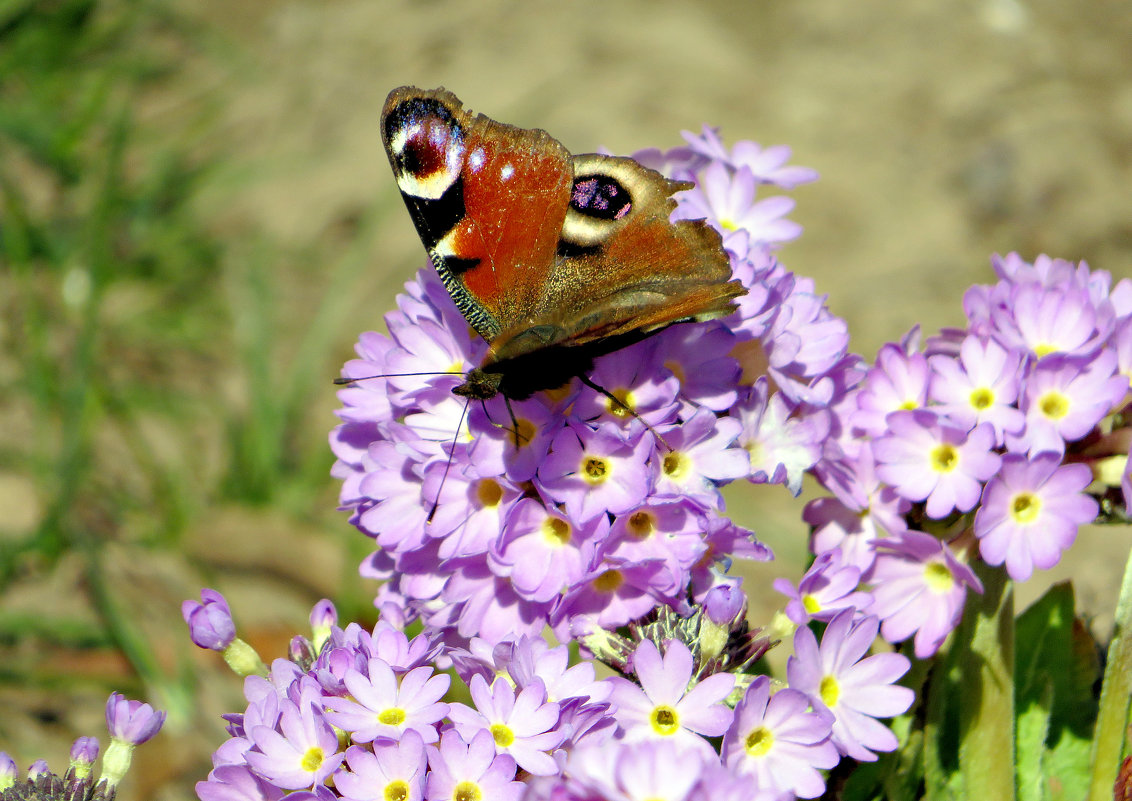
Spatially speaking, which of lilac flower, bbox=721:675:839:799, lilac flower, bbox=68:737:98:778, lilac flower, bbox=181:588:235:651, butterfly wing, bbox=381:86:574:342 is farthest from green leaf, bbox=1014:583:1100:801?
lilac flower, bbox=68:737:98:778

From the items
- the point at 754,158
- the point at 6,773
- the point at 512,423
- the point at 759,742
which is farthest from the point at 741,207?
the point at 6,773

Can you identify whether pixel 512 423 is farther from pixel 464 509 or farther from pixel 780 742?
pixel 780 742

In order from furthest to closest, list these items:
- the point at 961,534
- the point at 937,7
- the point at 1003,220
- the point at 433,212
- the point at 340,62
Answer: the point at 340,62, the point at 937,7, the point at 1003,220, the point at 433,212, the point at 961,534

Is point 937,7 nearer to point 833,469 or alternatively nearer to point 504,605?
point 833,469

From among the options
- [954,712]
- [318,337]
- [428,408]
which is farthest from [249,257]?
[954,712]

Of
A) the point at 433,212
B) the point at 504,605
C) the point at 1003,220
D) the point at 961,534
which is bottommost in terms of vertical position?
the point at 504,605

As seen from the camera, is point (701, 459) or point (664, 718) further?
point (701, 459)

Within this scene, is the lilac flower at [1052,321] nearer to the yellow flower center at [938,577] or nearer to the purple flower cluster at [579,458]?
the purple flower cluster at [579,458]

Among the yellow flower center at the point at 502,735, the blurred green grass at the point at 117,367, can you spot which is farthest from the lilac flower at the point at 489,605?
the blurred green grass at the point at 117,367
